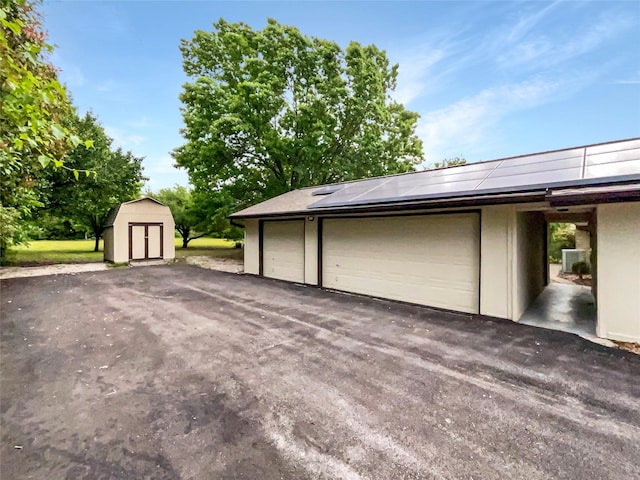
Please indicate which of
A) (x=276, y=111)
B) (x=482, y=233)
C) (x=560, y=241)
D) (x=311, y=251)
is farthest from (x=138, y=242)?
(x=560, y=241)

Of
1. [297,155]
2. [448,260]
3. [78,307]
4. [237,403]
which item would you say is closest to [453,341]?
[448,260]

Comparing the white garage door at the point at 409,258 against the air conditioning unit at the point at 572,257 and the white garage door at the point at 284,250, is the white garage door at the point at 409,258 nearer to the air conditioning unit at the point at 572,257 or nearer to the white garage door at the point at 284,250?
the white garage door at the point at 284,250

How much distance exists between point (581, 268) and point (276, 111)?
15.4 metres

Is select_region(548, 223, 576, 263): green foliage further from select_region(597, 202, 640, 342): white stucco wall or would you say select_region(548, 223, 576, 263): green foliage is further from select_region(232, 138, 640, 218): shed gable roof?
select_region(597, 202, 640, 342): white stucco wall

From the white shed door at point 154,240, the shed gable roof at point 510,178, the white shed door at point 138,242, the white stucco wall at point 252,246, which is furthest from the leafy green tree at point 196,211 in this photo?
the shed gable roof at point 510,178

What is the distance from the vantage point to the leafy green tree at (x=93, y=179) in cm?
1402

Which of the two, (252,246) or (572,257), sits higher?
(252,246)

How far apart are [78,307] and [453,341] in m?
7.70

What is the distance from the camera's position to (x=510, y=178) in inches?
218

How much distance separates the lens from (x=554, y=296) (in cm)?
764

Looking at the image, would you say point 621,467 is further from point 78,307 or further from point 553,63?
point 553,63

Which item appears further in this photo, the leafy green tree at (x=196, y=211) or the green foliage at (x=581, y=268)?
the leafy green tree at (x=196, y=211)

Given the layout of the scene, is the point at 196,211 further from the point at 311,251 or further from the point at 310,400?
the point at 310,400

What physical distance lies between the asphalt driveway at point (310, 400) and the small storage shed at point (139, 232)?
9.60 metres
